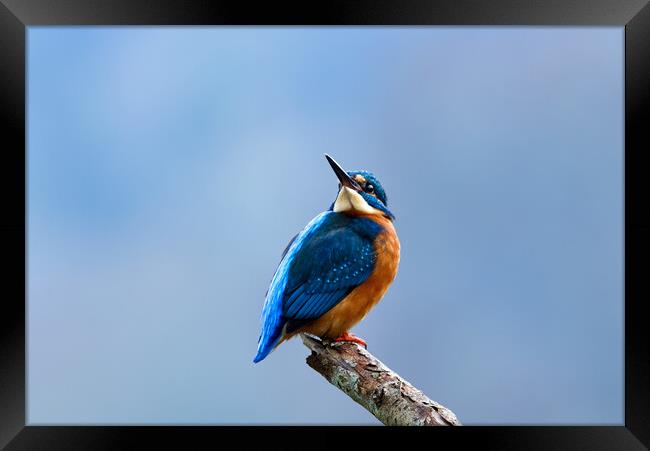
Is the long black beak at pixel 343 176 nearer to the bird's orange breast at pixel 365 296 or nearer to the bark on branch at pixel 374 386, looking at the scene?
the bird's orange breast at pixel 365 296

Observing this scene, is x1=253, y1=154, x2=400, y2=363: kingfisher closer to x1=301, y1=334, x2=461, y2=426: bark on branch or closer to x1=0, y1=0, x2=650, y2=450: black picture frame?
x1=301, y1=334, x2=461, y2=426: bark on branch

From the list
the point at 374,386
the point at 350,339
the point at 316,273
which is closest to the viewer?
the point at 374,386

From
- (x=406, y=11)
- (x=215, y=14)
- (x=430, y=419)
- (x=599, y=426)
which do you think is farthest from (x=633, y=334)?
(x=215, y=14)

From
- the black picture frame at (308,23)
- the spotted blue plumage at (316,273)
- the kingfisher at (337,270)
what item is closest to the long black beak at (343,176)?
the kingfisher at (337,270)

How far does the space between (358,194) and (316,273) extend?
49 cm

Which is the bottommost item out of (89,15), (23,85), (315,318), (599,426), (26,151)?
(599,426)

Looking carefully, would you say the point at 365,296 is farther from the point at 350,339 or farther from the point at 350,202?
the point at 350,202

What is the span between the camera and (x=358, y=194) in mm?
3898

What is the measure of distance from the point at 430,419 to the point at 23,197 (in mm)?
2418

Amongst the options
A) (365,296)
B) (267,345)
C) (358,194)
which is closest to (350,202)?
(358,194)

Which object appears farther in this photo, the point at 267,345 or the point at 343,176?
the point at 343,176

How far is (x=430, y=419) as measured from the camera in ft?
11.3

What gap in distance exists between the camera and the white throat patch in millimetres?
3881

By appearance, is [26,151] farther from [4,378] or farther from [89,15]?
[4,378]
